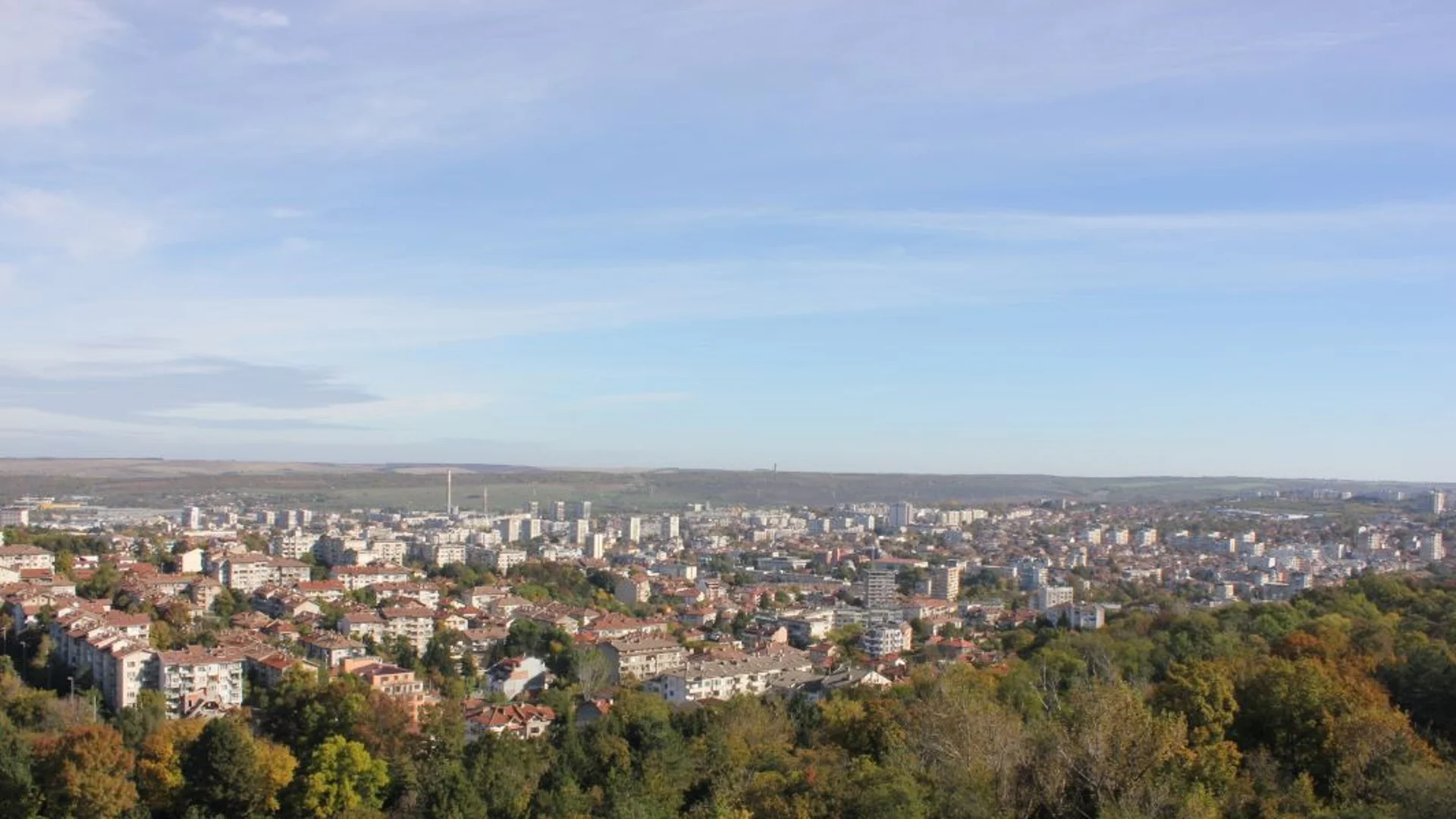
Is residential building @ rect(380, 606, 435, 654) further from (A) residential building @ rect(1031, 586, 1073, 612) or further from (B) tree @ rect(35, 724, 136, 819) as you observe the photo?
(A) residential building @ rect(1031, 586, 1073, 612)

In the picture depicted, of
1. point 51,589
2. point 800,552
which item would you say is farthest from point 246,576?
point 800,552

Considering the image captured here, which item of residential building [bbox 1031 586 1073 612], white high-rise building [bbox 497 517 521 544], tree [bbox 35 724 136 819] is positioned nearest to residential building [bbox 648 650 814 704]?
tree [bbox 35 724 136 819]

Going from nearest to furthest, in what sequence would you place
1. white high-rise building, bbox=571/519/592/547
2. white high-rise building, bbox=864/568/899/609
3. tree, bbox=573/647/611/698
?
tree, bbox=573/647/611/698 < white high-rise building, bbox=864/568/899/609 < white high-rise building, bbox=571/519/592/547

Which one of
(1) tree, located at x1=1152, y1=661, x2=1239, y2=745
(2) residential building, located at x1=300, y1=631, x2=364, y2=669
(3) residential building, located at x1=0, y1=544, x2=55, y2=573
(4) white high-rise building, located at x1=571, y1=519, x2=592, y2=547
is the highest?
(1) tree, located at x1=1152, y1=661, x2=1239, y2=745

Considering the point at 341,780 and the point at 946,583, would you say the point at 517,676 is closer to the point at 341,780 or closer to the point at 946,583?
the point at 341,780

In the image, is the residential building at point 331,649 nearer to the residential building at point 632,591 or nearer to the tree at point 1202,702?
the residential building at point 632,591

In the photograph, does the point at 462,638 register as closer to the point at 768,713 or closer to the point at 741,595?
the point at 768,713
